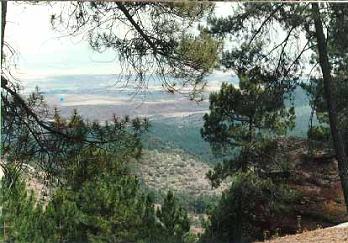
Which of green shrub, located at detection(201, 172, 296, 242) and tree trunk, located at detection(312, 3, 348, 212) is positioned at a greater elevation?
tree trunk, located at detection(312, 3, 348, 212)

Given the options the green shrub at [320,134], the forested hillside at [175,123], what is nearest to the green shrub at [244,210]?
the forested hillside at [175,123]

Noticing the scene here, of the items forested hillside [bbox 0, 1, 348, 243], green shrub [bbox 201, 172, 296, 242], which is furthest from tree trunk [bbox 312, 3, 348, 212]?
green shrub [bbox 201, 172, 296, 242]

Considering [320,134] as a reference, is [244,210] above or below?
below

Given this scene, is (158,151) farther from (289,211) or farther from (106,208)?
(289,211)

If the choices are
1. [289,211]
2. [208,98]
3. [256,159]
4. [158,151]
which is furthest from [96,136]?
[289,211]

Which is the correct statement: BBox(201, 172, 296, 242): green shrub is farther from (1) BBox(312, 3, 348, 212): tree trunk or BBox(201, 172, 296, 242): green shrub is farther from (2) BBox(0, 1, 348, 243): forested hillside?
(1) BBox(312, 3, 348, 212): tree trunk

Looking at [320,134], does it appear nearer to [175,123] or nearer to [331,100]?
[331,100]

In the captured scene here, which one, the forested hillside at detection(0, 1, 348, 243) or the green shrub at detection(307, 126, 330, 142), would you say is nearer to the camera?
the forested hillside at detection(0, 1, 348, 243)

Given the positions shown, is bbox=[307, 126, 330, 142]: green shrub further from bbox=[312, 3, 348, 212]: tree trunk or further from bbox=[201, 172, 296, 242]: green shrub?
bbox=[201, 172, 296, 242]: green shrub

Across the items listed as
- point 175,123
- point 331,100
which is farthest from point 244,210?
point 331,100
